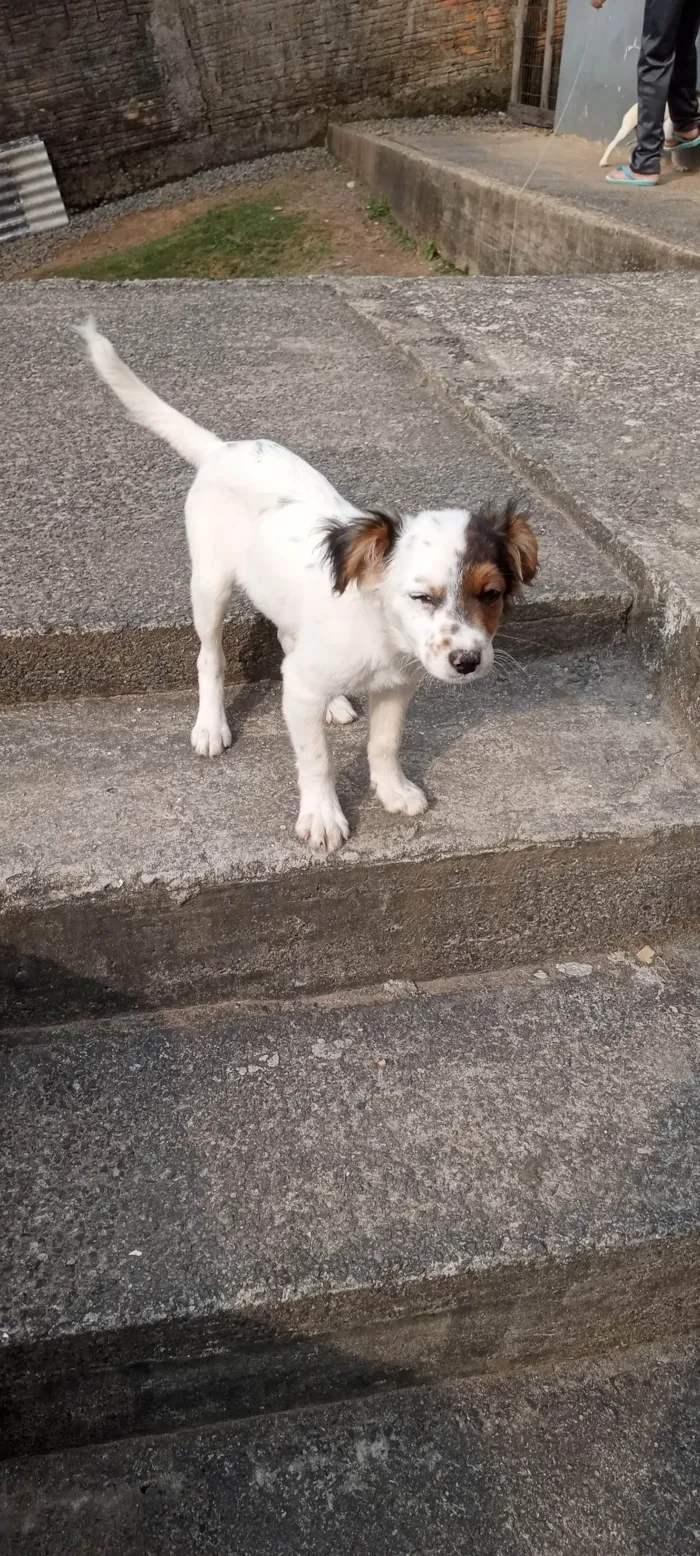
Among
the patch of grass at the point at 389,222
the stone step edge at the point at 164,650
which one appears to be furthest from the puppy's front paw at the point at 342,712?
the patch of grass at the point at 389,222

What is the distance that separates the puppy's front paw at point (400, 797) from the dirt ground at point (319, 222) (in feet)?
29.0

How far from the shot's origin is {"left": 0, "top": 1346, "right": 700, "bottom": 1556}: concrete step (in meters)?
1.90

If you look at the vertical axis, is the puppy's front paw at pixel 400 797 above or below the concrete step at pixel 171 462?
below

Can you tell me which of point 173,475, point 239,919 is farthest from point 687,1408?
point 173,475

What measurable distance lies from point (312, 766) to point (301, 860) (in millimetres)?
225

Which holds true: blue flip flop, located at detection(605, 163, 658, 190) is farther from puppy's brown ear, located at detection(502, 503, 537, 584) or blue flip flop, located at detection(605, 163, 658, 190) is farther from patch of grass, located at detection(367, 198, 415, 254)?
puppy's brown ear, located at detection(502, 503, 537, 584)

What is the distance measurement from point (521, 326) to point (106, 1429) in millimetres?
4635

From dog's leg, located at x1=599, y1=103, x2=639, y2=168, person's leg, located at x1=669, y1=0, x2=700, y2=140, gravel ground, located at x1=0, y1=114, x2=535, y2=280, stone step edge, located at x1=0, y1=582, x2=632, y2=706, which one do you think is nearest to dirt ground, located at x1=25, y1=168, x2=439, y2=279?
gravel ground, located at x1=0, y1=114, x2=535, y2=280

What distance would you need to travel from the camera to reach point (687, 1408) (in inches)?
83.0

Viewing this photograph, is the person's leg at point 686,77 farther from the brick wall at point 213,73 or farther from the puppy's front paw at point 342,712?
the puppy's front paw at point 342,712

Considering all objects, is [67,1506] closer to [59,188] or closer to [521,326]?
[521,326]

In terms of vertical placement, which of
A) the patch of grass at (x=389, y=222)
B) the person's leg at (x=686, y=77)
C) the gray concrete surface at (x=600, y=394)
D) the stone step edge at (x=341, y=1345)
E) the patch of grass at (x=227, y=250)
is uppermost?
the person's leg at (x=686, y=77)

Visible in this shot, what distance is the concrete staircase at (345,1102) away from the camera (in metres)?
1.95

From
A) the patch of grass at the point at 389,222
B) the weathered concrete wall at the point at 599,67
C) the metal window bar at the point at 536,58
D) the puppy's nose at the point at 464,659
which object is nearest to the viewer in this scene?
the puppy's nose at the point at 464,659
